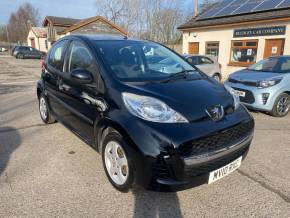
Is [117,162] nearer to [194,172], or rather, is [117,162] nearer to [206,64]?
[194,172]

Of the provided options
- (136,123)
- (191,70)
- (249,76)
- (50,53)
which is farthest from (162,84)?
(249,76)

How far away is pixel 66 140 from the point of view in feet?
14.9

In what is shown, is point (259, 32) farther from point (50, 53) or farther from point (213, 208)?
point (213, 208)

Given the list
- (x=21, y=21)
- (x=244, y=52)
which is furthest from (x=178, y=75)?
(x=21, y=21)

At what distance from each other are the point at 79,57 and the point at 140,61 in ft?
2.81

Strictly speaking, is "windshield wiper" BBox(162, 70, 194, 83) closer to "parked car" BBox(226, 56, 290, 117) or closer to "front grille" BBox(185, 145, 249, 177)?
"front grille" BBox(185, 145, 249, 177)

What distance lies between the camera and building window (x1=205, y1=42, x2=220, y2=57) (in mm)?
15544

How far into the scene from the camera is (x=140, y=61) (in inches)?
142

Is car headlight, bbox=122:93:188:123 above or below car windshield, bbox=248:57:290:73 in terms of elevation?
below

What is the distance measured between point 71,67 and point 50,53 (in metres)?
1.43

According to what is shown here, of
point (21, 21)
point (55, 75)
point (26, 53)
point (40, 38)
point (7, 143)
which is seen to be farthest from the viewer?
point (21, 21)

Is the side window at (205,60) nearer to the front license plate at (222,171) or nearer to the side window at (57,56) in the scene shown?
the side window at (57,56)

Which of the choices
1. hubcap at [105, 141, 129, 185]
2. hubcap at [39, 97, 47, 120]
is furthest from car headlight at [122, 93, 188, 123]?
hubcap at [39, 97, 47, 120]

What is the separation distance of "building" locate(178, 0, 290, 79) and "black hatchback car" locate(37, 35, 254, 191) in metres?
10.4
